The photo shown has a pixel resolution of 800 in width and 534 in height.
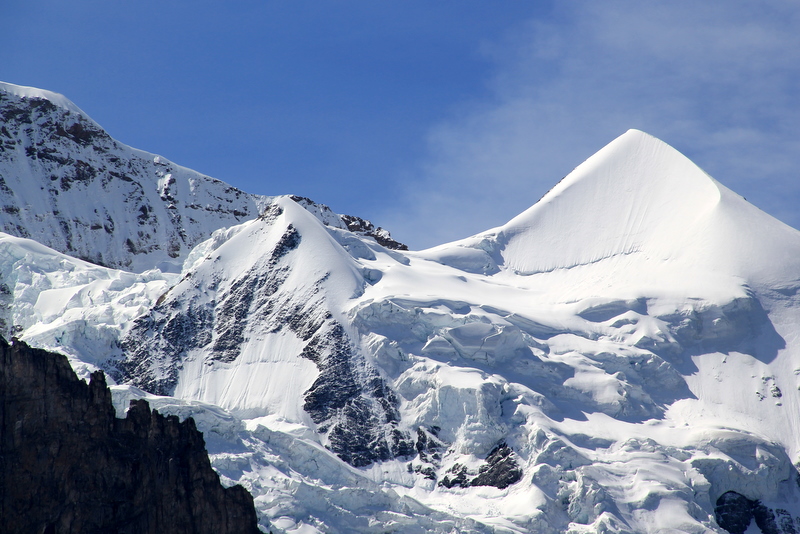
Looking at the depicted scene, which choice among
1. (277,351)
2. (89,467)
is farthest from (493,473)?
(89,467)

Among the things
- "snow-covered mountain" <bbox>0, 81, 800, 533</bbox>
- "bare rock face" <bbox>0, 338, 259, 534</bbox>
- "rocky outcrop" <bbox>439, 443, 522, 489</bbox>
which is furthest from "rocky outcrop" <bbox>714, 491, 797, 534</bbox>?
"bare rock face" <bbox>0, 338, 259, 534</bbox>

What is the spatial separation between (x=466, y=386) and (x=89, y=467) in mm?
60279

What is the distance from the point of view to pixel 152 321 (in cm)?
19012

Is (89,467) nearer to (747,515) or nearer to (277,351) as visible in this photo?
(277,351)

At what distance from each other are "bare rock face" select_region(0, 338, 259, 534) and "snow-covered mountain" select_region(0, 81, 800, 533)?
10841 millimetres

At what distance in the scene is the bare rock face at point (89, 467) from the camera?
114000 millimetres

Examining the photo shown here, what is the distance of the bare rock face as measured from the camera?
114000 mm

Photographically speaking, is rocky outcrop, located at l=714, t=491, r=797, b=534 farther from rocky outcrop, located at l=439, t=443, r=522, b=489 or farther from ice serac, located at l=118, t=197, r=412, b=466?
ice serac, located at l=118, t=197, r=412, b=466

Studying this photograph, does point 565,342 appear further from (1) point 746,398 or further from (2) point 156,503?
(2) point 156,503

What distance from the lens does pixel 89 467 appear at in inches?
4648

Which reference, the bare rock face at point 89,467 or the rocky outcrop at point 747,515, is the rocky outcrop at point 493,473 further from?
the bare rock face at point 89,467

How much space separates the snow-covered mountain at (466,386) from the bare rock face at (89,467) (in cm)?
1084

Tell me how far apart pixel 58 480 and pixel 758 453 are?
9225 centimetres

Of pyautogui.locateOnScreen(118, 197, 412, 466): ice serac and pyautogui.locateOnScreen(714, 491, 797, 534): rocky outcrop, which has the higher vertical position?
pyautogui.locateOnScreen(118, 197, 412, 466): ice serac
